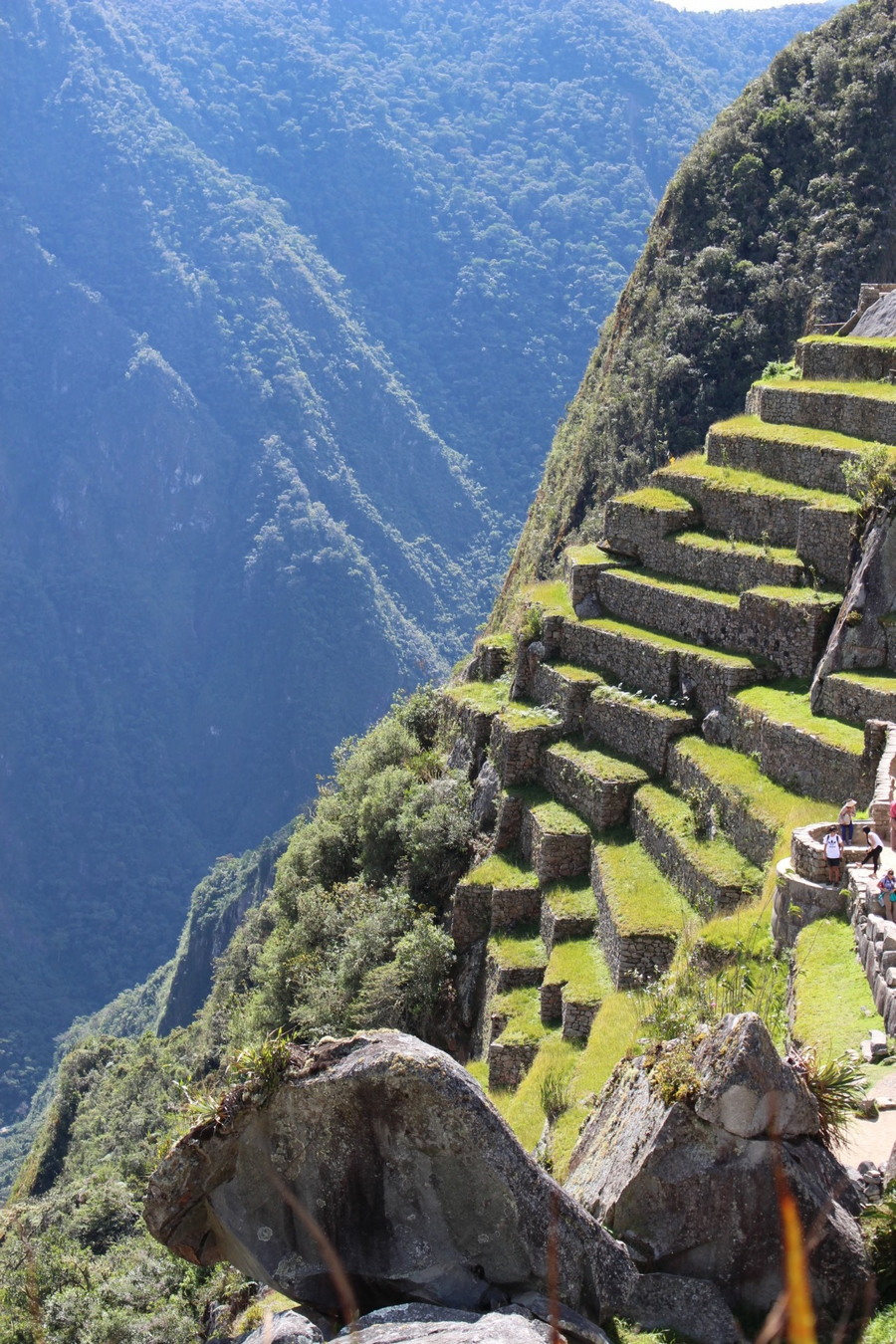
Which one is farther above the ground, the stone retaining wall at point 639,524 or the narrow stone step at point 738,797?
the stone retaining wall at point 639,524

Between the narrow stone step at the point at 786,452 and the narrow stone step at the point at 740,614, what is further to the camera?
the narrow stone step at the point at 786,452

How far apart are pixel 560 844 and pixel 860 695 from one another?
19.8 ft

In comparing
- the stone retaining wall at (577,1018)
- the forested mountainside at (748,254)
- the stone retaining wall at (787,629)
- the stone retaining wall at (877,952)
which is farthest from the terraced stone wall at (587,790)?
the forested mountainside at (748,254)

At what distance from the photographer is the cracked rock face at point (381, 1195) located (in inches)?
304

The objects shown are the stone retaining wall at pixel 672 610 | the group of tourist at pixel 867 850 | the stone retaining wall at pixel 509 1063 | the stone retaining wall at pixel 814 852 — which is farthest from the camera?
the stone retaining wall at pixel 672 610

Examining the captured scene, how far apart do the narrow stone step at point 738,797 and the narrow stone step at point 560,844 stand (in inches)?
74.5

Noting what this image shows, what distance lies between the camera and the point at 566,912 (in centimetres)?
2152

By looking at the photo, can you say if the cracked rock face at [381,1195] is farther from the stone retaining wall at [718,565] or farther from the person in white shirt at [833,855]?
the stone retaining wall at [718,565]

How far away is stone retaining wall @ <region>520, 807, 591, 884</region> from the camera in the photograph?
22.5m

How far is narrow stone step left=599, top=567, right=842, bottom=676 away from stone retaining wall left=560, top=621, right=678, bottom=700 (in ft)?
2.11

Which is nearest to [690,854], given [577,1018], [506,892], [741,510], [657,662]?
[577,1018]

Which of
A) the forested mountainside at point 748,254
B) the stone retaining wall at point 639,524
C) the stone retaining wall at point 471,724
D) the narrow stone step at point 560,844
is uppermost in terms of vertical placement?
the forested mountainside at point 748,254

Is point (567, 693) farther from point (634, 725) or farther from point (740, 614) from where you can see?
point (740, 614)

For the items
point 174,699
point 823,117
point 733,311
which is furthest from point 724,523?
point 174,699
